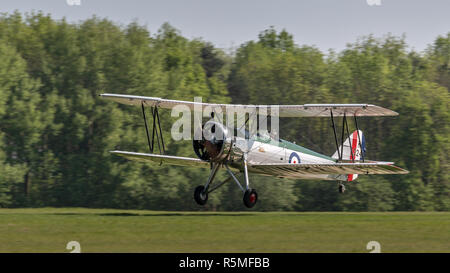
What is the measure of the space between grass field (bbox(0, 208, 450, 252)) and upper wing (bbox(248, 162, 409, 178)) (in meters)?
1.75

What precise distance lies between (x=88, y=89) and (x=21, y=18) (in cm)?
878

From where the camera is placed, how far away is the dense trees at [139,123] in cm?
3256

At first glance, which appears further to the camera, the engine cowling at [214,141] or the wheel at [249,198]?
the wheel at [249,198]

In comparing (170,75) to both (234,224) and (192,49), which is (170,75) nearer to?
(192,49)

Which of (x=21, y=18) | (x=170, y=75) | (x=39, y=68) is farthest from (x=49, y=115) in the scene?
(x=21, y=18)

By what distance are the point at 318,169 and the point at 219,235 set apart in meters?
6.40

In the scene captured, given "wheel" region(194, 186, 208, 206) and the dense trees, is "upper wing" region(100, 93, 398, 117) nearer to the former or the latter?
"wheel" region(194, 186, 208, 206)

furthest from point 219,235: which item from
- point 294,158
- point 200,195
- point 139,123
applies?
point 139,123

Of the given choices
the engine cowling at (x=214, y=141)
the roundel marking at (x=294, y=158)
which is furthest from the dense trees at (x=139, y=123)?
the engine cowling at (x=214, y=141)

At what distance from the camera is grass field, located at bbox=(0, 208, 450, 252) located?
428 inches

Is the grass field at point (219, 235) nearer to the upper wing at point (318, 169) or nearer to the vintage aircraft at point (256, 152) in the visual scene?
the upper wing at point (318, 169)

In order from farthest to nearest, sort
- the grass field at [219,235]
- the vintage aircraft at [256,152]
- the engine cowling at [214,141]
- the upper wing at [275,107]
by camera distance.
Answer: the upper wing at [275,107] → the vintage aircraft at [256,152] → the engine cowling at [214,141] → the grass field at [219,235]

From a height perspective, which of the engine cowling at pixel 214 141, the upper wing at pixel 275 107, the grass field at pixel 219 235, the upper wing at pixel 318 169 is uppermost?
the upper wing at pixel 275 107

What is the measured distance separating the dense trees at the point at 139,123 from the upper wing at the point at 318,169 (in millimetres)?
13888
